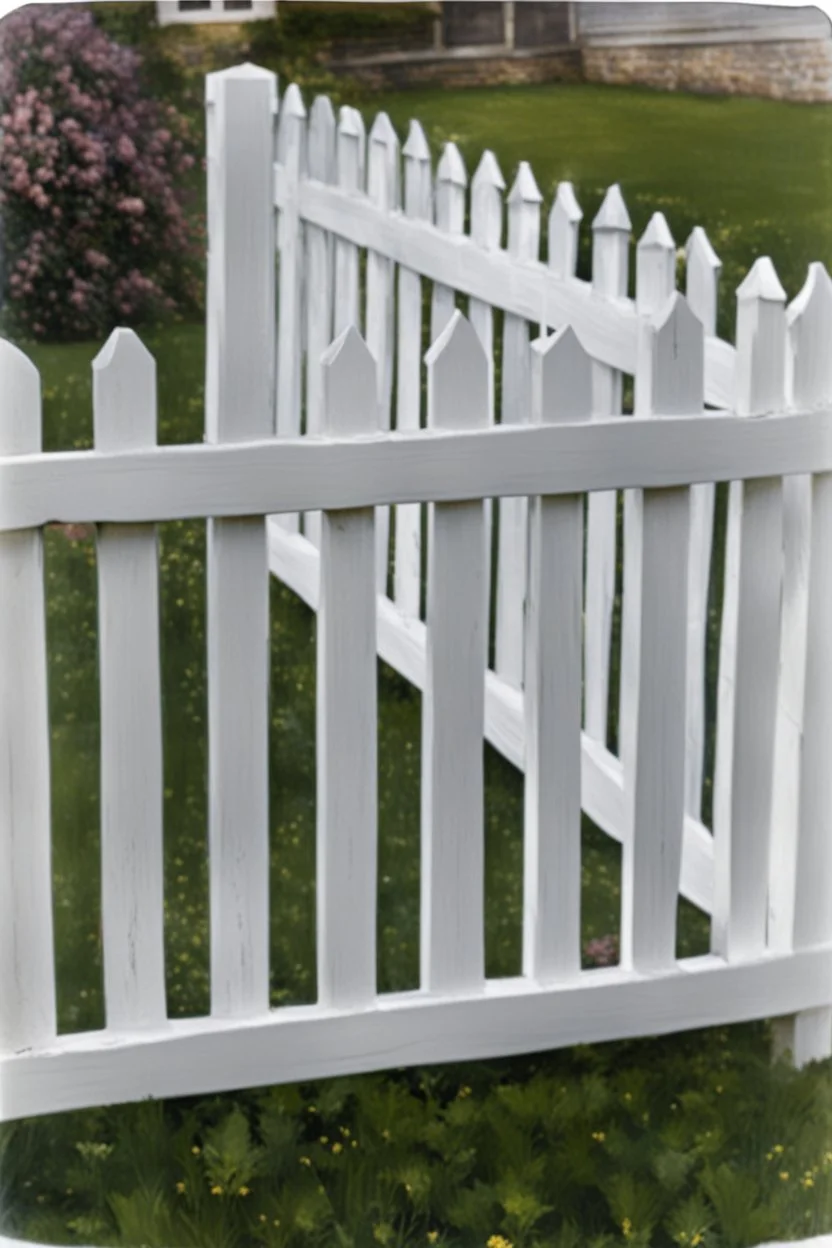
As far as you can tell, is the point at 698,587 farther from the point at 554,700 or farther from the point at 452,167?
the point at 452,167

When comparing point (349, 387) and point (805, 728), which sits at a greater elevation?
point (349, 387)

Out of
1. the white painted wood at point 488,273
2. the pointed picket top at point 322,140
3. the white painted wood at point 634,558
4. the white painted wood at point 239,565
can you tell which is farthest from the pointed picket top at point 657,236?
the white painted wood at point 239,565

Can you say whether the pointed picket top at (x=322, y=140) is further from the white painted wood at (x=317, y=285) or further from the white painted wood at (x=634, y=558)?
the white painted wood at (x=634, y=558)

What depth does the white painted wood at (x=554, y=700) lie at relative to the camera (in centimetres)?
270

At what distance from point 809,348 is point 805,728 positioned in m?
0.53

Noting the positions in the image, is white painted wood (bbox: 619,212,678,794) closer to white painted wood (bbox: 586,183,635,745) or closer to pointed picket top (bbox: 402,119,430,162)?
white painted wood (bbox: 586,183,635,745)

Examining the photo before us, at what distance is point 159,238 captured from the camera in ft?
8.36

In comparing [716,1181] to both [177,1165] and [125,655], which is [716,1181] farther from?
[125,655]

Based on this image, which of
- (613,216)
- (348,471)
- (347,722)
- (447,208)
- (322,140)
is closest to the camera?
(348,471)

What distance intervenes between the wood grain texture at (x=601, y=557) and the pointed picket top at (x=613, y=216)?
0.14 meters

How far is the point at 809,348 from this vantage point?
9.37 feet

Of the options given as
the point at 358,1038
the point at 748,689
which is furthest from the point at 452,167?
the point at 358,1038

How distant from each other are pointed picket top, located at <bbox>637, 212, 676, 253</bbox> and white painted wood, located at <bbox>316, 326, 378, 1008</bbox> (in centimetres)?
54

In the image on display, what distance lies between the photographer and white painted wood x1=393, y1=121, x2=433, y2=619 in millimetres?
2953
